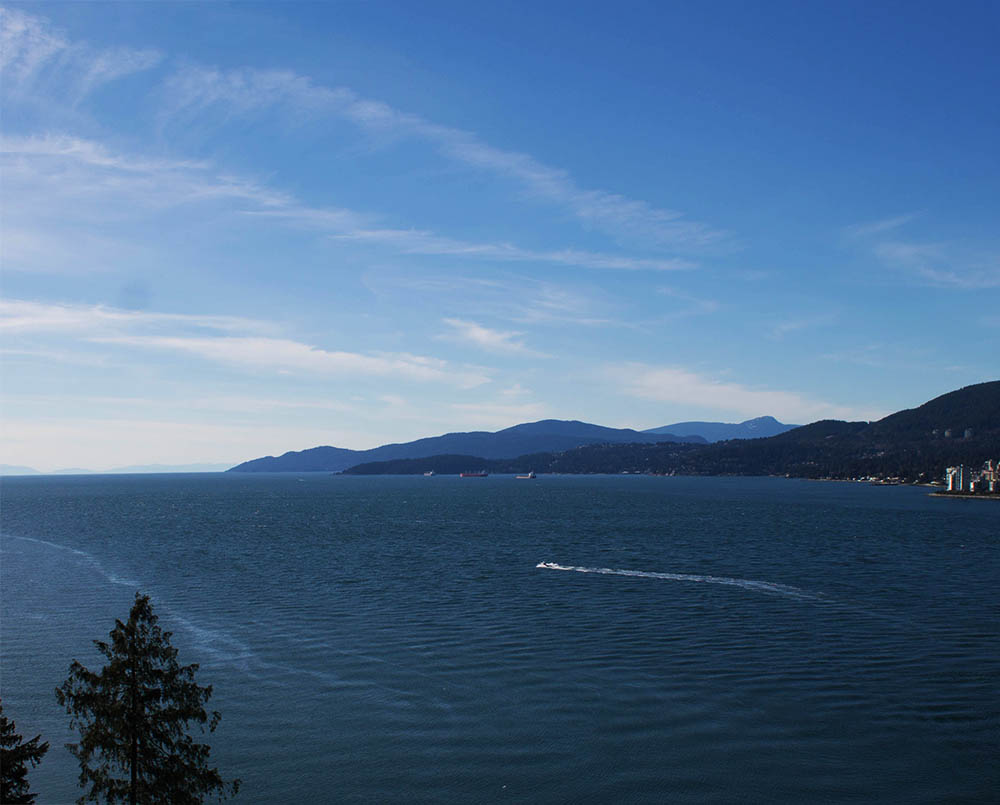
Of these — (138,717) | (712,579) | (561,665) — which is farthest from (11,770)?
(712,579)

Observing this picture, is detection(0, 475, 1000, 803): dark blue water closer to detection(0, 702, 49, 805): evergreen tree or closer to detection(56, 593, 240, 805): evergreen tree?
detection(56, 593, 240, 805): evergreen tree

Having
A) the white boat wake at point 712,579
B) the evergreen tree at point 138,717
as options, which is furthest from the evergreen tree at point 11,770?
the white boat wake at point 712,579

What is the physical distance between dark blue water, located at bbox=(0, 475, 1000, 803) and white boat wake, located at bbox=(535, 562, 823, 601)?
41cm

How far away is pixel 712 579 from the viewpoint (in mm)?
59000

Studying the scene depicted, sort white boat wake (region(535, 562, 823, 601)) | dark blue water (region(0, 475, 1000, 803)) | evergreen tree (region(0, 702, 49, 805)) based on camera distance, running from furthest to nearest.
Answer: white boat wake (region(535, 562, 823, 601)), dark blue water (region(0, 475, 1000, 803)), evergreen tree (region(0, 702, 49, 805))

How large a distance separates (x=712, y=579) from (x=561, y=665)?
26.9m

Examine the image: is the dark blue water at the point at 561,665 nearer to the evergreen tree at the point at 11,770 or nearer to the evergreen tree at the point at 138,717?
the evergreen tree at the point at 138,717

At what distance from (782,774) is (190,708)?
18.3 metres

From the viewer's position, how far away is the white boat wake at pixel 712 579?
5331 cm

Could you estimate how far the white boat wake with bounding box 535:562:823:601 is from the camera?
53312 millimetres

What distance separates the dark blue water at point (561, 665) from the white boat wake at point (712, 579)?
415 millimetres

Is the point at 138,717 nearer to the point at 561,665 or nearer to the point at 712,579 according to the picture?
the point at 561,665

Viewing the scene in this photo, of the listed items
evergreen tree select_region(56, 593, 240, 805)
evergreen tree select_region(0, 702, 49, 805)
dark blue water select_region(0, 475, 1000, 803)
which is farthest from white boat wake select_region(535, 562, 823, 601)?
evergreen tree select_region(0, 702, 49, 805)

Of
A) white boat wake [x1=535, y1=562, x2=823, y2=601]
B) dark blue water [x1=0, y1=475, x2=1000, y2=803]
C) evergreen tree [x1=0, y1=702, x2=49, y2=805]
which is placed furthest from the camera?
white boat wake [x1=535, y1=562, x2=823, y2=601]
